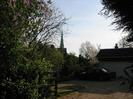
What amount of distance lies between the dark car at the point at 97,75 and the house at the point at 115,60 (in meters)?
7.11

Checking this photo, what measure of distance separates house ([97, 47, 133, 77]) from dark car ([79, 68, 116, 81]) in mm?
7114

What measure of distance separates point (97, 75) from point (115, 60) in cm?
1112

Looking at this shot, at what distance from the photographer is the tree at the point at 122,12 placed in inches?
492

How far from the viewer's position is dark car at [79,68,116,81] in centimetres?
4238

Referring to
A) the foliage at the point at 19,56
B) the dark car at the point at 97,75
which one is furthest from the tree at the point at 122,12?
the dark car at the point at 97,75

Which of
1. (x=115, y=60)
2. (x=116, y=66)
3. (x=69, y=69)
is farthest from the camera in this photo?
(x=115, y=60)

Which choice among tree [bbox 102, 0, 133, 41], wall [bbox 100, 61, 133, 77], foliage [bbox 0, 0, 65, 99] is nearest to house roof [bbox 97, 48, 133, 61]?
wall [bbox 100, 61, 133, 77]

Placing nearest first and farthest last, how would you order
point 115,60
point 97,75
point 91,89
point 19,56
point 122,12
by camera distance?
point 122,12 → point 19,56 → point 91,89 → point 97,75 → point 115,60

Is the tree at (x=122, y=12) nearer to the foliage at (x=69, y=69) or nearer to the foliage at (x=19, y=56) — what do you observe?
the foliage at (x=19, y=56)

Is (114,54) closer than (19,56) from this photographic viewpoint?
No

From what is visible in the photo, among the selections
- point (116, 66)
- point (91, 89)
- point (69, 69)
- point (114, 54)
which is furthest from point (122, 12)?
point (114, 54)

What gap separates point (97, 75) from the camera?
42625 millimetres

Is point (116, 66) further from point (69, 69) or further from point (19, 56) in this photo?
point (19, 56)

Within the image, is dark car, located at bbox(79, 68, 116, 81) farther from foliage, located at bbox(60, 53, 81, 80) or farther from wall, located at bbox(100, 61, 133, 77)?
wall, located at bbox(100, 61, 133, 77)
